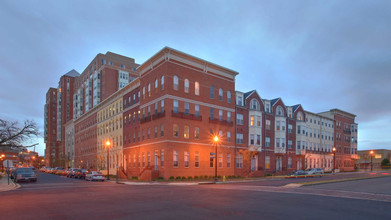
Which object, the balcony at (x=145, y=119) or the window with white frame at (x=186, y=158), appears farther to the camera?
the balcony at (x=145, y=119)

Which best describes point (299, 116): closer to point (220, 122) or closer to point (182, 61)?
point (220, 122)

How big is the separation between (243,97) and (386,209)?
134 ft

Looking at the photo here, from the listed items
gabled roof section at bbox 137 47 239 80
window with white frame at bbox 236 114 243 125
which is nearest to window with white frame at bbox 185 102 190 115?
gabled roof section at bbox 137 47 239 80

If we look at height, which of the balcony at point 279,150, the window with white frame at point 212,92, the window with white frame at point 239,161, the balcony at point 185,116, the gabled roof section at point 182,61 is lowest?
the window with white frame at point 239,161

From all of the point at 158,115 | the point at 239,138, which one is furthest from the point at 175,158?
the point at 239,138

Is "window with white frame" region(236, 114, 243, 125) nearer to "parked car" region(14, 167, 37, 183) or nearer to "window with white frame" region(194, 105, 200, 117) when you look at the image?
"window with white frame" region(194, 105, 200, 117)

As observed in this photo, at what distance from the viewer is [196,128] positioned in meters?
44.4

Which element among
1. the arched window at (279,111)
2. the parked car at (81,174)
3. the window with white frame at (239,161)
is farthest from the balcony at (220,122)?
the parked car at (81,174)

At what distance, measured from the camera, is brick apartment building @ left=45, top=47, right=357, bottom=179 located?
42.0 meters

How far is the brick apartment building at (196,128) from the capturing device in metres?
42.0

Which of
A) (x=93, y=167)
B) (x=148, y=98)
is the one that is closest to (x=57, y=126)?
(x=93, y=167)

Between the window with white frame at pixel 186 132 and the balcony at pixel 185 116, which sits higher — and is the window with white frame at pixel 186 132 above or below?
below

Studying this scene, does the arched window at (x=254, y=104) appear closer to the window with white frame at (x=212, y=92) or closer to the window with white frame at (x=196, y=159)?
the window with white frame at (x=212, y=92)

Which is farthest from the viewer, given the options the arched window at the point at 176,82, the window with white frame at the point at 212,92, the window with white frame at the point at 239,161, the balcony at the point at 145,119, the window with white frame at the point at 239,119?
the window with white frame at the point at 239,119
